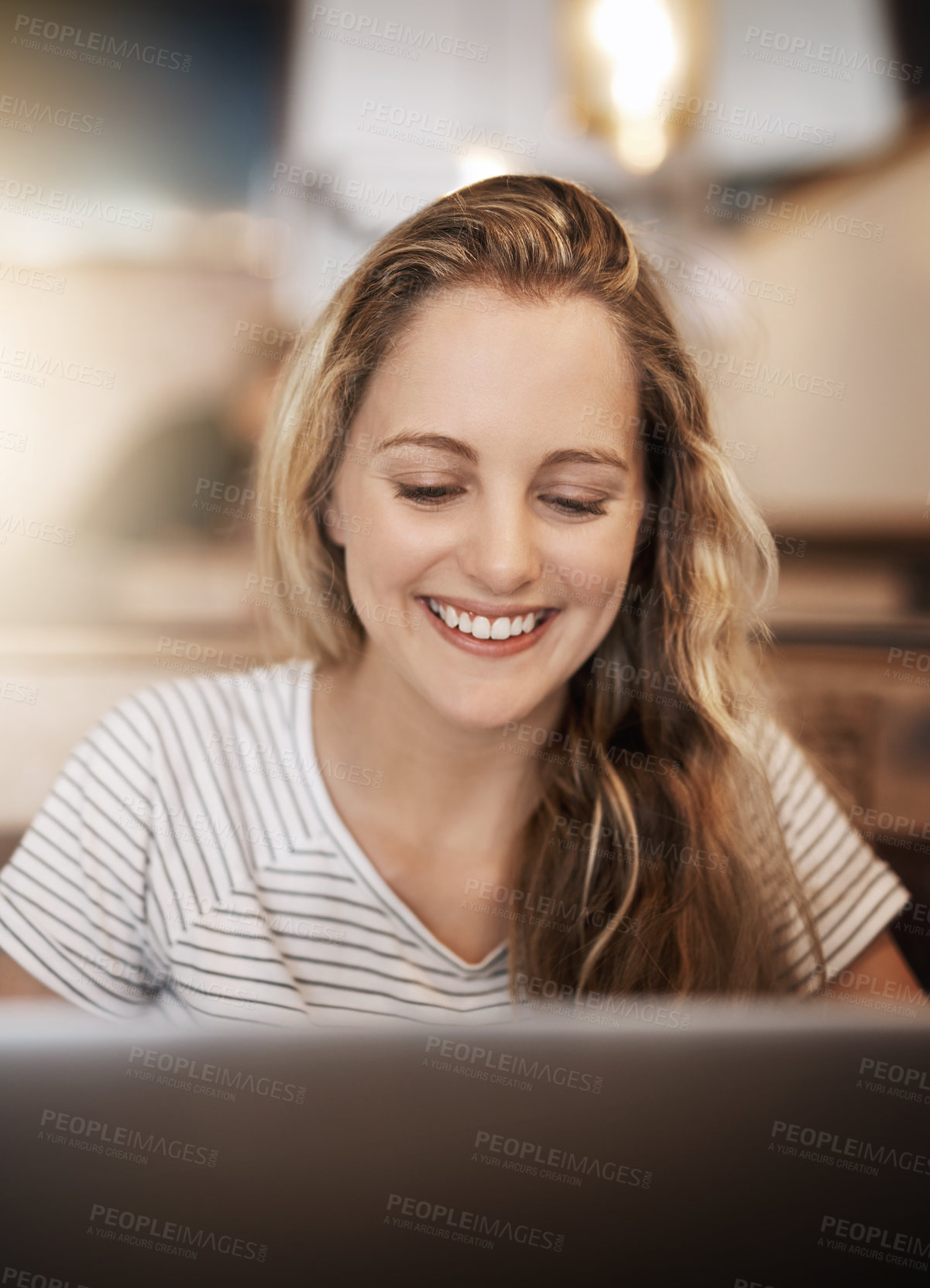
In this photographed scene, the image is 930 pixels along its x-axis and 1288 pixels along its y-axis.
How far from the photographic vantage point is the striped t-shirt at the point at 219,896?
726mm

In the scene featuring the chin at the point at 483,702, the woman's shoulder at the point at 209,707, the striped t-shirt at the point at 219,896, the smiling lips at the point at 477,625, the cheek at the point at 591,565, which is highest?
Result: the cheek at the point at 591,565

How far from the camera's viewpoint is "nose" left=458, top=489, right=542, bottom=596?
2.22ft

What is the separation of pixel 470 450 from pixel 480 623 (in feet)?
0.47

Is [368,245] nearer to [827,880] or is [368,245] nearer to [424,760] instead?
[424,760]

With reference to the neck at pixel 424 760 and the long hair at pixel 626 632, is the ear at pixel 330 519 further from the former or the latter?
the neck at pixel 424 760

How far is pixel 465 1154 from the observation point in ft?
1.16

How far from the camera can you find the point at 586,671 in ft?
2.92

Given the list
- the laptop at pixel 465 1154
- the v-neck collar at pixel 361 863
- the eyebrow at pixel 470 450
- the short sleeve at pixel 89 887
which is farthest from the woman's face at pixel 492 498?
the laptop at pixel 465 1154

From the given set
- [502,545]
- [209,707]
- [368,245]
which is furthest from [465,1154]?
[368,245]

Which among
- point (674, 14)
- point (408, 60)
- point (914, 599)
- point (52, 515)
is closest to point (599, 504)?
point (674, 14)

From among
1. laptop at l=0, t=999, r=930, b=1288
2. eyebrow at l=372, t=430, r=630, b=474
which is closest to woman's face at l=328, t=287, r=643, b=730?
eyebrow at l=372, t=430, r=630, b=474

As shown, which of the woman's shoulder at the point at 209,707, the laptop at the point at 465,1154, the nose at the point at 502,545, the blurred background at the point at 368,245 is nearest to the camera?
the laptop at the point at 465,1154

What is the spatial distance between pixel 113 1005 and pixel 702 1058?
54 cm

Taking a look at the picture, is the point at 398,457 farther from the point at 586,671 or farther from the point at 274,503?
the point at 586,671
